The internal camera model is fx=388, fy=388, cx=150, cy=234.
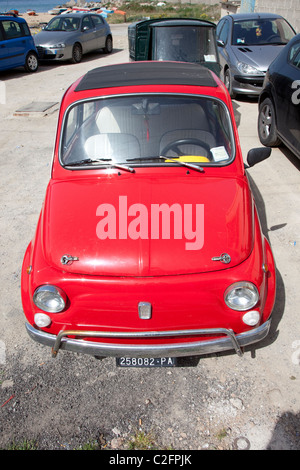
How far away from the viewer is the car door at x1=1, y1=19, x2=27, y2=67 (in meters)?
11.7

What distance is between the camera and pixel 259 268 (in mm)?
2578

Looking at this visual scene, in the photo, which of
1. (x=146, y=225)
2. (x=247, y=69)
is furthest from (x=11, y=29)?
(x=146, y=225)

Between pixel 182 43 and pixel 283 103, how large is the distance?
318 cm

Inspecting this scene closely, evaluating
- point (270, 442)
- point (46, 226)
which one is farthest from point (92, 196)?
point (270, 442)

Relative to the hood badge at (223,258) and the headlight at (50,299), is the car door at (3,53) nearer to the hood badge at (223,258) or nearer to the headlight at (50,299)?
the headlight at (50,299)

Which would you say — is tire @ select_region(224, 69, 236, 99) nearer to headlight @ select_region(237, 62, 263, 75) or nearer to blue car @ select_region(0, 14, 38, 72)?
headlight @ select_region(237, 62, 263, 75)

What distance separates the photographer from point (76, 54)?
14.4 m

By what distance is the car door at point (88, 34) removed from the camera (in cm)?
1461

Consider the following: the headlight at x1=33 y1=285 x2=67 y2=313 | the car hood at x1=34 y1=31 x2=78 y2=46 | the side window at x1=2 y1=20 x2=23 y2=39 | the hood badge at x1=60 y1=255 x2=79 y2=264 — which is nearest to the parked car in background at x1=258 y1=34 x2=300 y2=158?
the hood badge at x1=60 y1=255 x2=79 y2=264

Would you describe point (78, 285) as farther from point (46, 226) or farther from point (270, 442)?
point (270, 442)

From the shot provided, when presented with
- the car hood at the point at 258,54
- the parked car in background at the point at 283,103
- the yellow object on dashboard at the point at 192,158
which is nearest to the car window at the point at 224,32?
the car hood at the point at 258,54

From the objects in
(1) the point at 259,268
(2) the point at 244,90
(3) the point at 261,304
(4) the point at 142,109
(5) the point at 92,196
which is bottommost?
(2) the point at 244,90

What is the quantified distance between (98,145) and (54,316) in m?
1.53

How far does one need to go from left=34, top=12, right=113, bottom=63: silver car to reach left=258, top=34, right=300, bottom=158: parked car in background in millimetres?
9518
